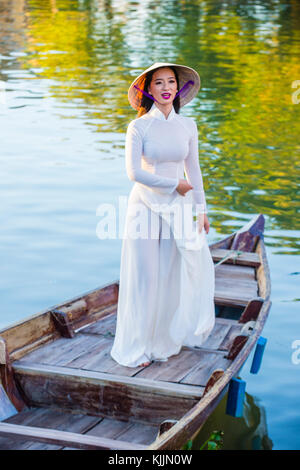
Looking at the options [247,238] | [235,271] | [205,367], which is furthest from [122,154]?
[205,367]

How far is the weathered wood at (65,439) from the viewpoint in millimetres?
4332

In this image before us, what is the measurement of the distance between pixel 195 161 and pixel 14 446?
2.34 metres

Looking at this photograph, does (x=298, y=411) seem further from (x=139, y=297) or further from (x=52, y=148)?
(x=52, y=148)

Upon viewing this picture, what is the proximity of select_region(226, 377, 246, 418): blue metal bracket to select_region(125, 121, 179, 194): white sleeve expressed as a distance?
142cm

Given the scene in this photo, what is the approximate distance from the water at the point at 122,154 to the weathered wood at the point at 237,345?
2.10 ft

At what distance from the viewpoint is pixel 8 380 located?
5.43 metres

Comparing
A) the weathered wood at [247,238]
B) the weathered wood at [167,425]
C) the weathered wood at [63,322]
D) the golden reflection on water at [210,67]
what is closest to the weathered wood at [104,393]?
the weathered wood at [167,425]

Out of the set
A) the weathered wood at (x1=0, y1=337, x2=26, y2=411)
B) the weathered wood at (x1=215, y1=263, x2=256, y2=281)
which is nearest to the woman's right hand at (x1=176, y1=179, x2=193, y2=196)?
the weathered wood at (x1=0, y1=337, x2=26, y2=411)

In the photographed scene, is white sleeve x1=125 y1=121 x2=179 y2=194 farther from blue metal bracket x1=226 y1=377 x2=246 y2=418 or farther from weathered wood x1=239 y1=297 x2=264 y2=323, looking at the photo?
weathered wood x1=239 y1=297 x2=264 y2=323

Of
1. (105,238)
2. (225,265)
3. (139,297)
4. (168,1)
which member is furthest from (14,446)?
(168,1)

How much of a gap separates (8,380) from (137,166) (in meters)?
1.73

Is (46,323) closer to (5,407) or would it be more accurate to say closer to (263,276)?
(5,407)

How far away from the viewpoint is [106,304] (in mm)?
6914

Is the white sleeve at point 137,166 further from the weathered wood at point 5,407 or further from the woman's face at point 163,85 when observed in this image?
the weathered wood at point 5,407
